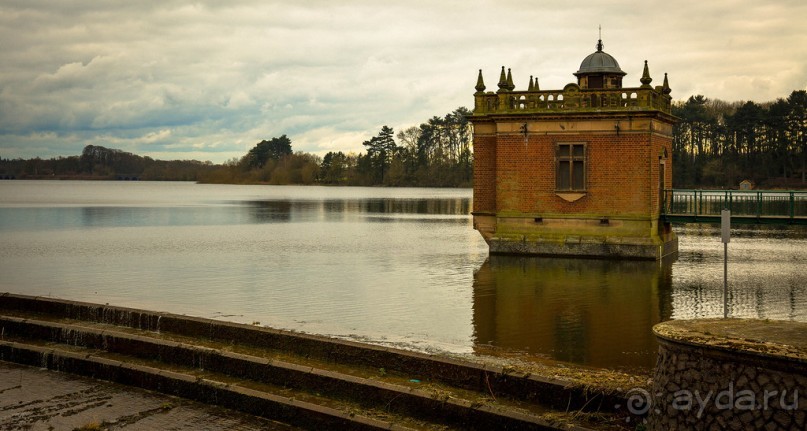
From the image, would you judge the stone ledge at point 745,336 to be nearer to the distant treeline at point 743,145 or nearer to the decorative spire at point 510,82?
the decorative spire at point 510,82

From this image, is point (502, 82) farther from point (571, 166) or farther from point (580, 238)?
point (580, 238)

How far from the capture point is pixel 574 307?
62.7ft

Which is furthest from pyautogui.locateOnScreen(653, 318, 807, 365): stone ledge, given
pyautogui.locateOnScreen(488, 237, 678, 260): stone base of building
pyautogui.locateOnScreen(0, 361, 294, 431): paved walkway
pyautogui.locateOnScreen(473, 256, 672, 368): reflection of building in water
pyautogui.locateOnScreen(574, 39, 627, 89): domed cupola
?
pyautogui.locateOnScreen(574, 39, 627, 89): domed cupola

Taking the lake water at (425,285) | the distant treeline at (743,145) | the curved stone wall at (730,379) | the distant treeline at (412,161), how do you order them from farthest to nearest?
the distant treeline at (412,161) → the distant treeline at (743,145) → the lake water at (425,285) → the curved stone wall at (730,379)

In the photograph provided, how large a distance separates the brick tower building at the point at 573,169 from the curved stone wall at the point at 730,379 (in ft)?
67.1

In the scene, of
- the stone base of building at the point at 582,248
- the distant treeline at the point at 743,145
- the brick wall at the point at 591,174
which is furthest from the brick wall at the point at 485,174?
the distant treeline at the point at 743,145

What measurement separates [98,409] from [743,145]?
9248 centimetres

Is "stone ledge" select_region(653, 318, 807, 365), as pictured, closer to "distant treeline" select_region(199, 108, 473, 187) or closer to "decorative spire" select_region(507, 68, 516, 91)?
"decorative spire" select_region(507, 68, 516, 91)

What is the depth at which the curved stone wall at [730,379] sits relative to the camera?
6.58 meters

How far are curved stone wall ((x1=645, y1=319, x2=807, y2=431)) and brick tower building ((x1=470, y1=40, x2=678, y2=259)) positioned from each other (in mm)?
20438

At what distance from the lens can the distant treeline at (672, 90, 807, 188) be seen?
81812 mm

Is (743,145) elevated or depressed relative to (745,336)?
elevated

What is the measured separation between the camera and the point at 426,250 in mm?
33688

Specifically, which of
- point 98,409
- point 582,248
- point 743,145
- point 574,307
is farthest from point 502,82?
point 743,145
